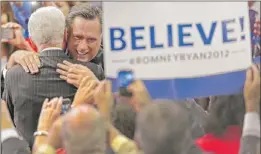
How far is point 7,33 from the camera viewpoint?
141 centimetres

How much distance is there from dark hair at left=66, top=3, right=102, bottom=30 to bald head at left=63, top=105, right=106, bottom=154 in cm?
27

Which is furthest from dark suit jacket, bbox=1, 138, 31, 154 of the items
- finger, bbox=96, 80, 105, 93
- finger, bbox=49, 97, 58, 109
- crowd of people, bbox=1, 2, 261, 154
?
finger, bbox=96, 80, 105, 93

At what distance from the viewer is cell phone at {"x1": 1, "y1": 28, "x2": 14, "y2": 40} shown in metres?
1.39

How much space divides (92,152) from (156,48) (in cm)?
31

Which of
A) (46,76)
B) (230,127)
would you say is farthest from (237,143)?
(46,76)

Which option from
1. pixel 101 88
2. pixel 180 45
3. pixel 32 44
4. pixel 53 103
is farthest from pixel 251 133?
pixel 32 44

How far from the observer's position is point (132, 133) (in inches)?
52.9

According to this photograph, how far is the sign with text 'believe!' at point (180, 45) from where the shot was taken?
4.41ft

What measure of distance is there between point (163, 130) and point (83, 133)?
163 millimetres

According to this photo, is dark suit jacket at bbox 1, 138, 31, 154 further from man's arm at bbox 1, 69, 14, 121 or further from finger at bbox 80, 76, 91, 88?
finger at bbox 80, 76, 91, 88

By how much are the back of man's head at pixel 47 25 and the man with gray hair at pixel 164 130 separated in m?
0.33

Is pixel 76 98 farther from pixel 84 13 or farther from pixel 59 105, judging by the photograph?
pixel 84 13

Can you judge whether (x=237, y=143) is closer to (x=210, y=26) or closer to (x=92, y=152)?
(x=210, y=26)

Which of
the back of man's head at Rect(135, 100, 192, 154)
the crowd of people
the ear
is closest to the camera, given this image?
the back of man's head at Rect(135, 100, 192, 154)
